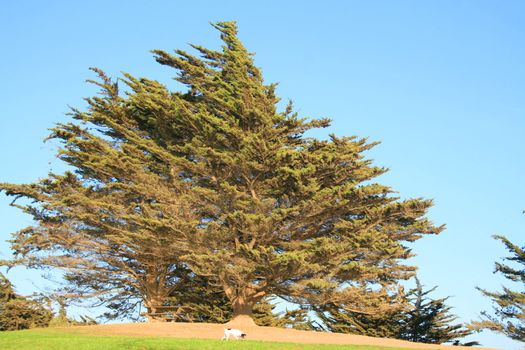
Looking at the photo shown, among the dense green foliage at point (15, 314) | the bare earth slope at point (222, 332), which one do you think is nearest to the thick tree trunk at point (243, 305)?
the bare earth slope at point (222, 332)

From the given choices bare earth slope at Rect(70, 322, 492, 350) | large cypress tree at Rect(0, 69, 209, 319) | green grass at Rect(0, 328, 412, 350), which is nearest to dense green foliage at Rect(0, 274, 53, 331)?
large cypress tree at Rect(0, 69, 209, 319)

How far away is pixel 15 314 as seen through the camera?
120ft

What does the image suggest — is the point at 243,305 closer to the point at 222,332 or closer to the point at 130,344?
the point at 222,332

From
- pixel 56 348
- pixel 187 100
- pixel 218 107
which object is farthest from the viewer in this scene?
pixel 187 100

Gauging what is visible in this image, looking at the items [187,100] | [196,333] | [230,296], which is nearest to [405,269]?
[230,296]

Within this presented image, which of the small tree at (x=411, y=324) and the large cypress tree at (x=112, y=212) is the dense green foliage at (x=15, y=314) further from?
the small tree at (x=411, y=324)

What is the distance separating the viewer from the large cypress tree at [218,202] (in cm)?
2688

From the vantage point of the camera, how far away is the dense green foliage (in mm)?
35844

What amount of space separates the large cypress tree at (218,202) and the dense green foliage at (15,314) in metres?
4.66

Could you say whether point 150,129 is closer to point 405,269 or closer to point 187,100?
point 187,100

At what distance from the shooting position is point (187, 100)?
3266 cm

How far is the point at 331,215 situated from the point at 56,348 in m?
15.1

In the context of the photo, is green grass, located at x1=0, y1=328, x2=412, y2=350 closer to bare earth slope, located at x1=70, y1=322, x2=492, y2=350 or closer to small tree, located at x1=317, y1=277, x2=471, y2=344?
bare earth slope, located at x1=70, y1=322, x2=492, y2=350

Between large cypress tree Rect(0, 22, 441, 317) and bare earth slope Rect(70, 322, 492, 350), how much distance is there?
2370 millimetres
